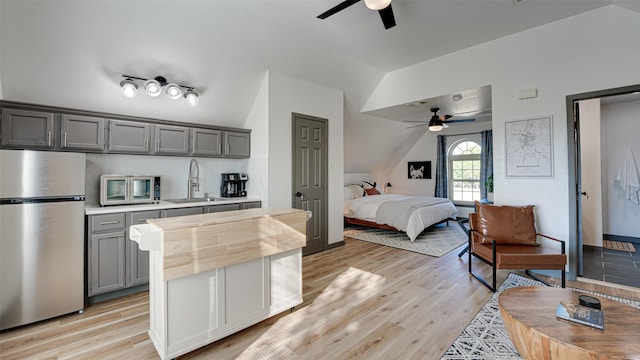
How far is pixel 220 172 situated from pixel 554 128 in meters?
4.69

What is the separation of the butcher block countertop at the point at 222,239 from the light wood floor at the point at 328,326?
655 mm

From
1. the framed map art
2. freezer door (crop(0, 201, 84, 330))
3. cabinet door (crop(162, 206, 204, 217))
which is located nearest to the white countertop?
cabinet door (crop(162, 206, 204, 217))

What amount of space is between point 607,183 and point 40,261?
317 inches

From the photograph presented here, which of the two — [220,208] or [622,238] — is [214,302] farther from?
[622,238]

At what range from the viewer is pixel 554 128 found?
3.42m

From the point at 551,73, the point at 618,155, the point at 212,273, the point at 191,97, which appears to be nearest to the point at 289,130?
the point at 191,97

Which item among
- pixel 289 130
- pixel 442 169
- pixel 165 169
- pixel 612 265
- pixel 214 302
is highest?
pixel 289 130

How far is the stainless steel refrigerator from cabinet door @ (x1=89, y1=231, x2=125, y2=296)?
0.41ft

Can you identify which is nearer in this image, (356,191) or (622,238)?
(622,238)

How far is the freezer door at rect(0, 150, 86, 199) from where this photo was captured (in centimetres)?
229

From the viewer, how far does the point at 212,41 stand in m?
3.28

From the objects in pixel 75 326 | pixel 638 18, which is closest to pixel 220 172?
pixel 75 326

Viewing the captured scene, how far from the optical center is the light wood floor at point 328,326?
2.04 metres

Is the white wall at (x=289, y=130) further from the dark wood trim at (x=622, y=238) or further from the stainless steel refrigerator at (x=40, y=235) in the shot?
the dark wood trim at (x=622, y=238)
